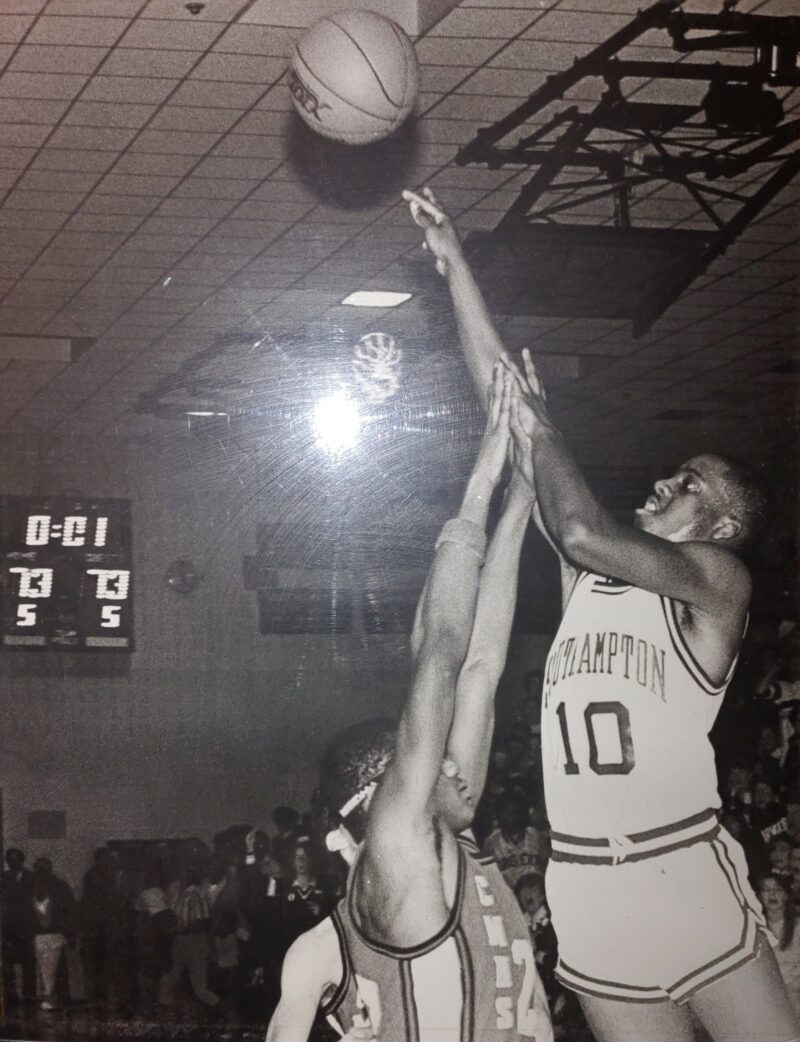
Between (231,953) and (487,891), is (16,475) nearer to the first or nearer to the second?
(231,953)

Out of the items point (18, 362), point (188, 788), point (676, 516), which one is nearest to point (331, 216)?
point (18, 362)

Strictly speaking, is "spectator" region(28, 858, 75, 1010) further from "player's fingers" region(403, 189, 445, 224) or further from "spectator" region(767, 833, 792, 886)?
"player's fingers" region(403, 189, 445, 224)

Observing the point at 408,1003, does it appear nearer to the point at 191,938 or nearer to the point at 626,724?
the point at 191,938

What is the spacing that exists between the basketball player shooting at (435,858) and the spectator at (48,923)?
56 centimetres

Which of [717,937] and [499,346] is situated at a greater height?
[499,346]

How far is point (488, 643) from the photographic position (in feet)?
10.6

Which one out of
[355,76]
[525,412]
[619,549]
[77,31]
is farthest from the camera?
[77,31]

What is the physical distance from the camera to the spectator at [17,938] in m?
3.35

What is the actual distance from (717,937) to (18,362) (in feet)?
7.26

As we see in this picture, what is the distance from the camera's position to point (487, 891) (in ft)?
10.5

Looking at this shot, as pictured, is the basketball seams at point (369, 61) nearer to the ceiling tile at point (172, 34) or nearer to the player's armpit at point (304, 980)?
the ceiling tile at point (172, 34)

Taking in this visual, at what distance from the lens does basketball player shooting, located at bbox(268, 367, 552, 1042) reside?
315 cm

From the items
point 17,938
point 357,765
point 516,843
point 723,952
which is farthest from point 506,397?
point 17,938

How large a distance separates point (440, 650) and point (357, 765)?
33 centimetres
